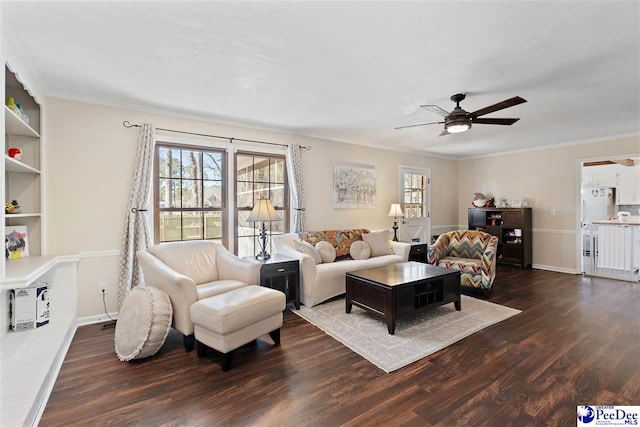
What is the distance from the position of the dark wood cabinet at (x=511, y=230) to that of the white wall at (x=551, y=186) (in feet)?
0.87

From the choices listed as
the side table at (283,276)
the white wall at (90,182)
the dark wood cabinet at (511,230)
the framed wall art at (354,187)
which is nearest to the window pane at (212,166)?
the white wall at (90,182)

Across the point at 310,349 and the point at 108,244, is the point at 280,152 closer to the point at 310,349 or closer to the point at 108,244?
the point at 108,244

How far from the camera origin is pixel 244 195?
14.5 feet

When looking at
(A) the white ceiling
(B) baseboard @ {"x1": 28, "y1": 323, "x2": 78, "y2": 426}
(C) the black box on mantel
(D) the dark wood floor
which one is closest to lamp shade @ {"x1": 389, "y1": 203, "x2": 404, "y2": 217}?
(A) the white ceiling

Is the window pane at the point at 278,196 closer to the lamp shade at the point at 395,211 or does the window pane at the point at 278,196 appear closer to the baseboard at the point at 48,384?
the lamp shade at the point at 395,211

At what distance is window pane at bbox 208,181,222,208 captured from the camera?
4121mm

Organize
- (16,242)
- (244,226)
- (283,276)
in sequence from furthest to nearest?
(244,226) → (283,276) → (16,242)

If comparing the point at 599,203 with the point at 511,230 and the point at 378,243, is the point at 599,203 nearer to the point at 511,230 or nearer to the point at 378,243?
the point at 511,230

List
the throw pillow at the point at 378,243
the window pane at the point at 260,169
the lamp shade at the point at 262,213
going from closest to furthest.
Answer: the lamp shade at the point at 262,213 < the window pane at the point at 260,169 < the throw pillow at the point at 378,243

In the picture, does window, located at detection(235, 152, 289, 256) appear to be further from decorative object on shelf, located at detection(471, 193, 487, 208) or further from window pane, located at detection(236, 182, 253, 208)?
decorative object on shelf, located at detection(471, 193, 487, 208)

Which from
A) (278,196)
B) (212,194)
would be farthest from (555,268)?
(212,194)

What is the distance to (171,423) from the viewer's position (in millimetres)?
1775

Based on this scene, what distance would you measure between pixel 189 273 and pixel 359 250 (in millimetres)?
2434

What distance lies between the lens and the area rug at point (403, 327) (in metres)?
2.59
